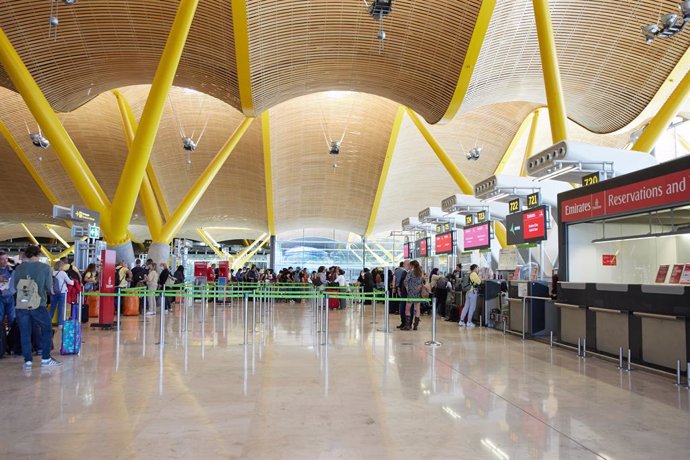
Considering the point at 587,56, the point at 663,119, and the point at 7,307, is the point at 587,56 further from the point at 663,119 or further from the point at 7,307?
the point at 7,307

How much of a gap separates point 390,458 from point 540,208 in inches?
Answer: 404

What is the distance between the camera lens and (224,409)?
5363 millimetres

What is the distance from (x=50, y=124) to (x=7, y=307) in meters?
8.85

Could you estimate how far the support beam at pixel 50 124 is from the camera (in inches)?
585

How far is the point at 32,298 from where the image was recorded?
7.46 meters

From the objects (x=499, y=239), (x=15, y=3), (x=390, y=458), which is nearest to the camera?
(x=390, y=458)

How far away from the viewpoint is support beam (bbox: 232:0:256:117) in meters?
15.1

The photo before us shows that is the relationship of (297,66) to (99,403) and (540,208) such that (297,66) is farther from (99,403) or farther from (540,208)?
(99,403)

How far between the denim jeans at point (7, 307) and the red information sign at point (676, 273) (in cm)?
933

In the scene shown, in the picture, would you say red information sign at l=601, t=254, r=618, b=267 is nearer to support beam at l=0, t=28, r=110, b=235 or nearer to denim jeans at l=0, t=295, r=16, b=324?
denim jeans at l=0, t=295, r=16, b=324

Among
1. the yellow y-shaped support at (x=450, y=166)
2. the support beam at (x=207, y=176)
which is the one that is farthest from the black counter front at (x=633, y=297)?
the support beam at (x=207, y=176)

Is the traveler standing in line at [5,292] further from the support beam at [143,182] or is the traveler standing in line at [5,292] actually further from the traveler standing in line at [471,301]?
the support beam at [143,182]

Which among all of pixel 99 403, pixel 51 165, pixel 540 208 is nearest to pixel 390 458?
pixel 99 403

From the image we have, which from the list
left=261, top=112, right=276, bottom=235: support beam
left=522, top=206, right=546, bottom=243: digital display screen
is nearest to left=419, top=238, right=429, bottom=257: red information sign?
left=522, top=206, right=546, bottom=243: digital display screen
